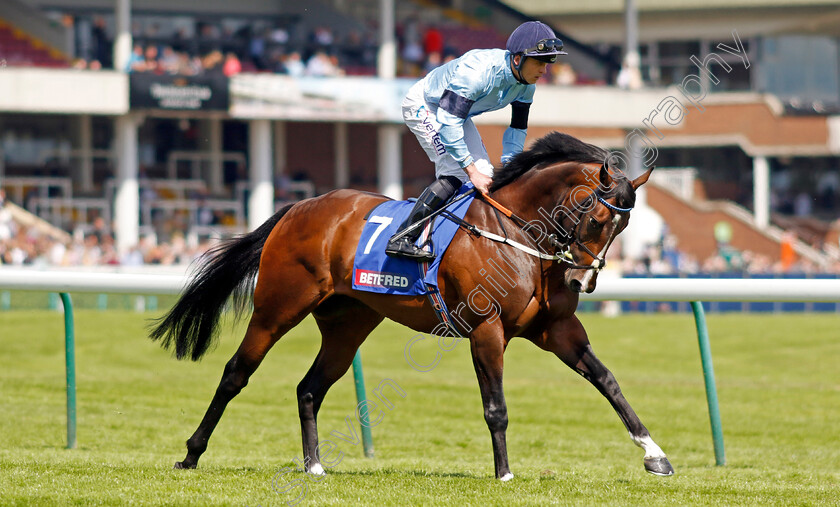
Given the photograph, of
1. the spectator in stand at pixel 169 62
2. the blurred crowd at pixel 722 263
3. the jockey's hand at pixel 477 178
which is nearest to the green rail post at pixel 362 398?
the jockey's hand at pixel 477 178

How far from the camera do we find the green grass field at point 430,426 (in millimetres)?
4109

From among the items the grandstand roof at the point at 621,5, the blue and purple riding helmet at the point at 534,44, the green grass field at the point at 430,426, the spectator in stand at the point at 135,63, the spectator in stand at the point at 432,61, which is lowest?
the green grass field at the point at 430,426

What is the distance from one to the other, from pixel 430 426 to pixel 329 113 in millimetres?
15927

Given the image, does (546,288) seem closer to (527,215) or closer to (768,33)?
(527,215)

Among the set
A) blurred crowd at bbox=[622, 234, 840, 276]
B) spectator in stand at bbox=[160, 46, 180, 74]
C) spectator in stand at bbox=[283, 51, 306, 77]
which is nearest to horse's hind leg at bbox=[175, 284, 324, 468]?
blurred crowd at bbox=[622, 234, 840, 276]

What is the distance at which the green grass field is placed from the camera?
4.11 metres

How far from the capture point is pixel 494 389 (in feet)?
14.3

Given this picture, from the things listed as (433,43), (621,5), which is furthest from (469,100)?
(621,5)

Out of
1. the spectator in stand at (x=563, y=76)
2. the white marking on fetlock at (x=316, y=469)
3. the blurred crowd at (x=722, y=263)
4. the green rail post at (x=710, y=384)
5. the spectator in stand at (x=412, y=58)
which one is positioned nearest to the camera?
the white marking on fetlock at (x=316, y=469)

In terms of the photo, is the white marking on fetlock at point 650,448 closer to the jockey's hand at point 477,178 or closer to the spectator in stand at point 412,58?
the jockey's hand at point 477,178

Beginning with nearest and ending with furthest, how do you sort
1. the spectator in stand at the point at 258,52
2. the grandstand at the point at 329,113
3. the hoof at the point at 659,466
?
the hoof at the point at 659,466 < the grandstand at the point at 329,113 < the spectator in stand at the point at 258,52

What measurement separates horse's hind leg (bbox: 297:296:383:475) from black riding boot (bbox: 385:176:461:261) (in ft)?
2.04

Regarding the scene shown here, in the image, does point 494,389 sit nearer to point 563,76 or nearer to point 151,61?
point 151,61

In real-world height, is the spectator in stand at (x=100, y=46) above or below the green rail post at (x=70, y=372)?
above
